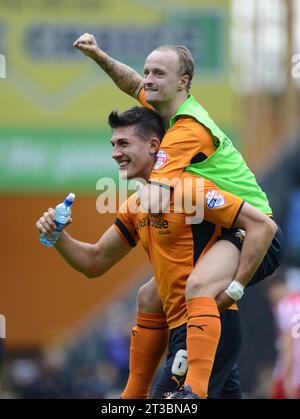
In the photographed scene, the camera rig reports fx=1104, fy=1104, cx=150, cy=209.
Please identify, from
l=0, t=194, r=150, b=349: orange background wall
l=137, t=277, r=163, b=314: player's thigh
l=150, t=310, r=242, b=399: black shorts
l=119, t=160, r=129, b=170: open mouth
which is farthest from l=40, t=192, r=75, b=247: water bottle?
l=0, t=194, r=150, b=349: orange background wall

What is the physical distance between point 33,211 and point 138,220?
1184cm

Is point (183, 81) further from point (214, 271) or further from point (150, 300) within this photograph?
point (150, 300)

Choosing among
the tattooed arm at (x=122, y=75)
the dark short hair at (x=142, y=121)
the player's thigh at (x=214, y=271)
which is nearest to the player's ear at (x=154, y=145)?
the dark short hair at (x=142, y=121)

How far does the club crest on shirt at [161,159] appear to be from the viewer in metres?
5.98

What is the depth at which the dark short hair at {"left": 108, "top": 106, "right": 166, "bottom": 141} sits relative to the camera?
20.9 ft

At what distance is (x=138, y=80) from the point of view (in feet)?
22.0

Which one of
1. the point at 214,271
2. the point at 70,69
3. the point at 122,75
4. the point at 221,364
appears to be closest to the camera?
the point at 214,271

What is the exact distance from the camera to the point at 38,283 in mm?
18250

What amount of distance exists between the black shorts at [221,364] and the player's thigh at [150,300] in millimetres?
362

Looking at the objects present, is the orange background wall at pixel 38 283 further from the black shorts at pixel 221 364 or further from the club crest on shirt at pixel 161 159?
the club crest on shirt at pixel 161 159

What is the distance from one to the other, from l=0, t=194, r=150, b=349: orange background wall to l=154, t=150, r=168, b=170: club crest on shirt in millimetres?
11776

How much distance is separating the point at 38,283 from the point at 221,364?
12.2 m

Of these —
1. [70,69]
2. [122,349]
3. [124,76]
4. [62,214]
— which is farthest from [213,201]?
[70,69]
